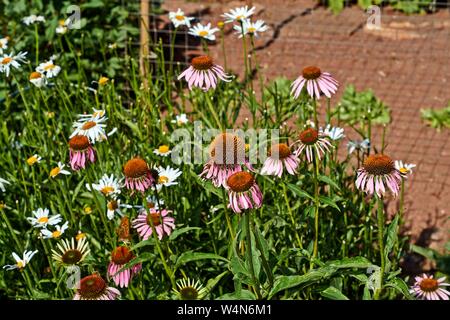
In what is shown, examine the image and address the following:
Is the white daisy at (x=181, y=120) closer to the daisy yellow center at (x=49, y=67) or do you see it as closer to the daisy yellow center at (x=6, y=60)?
the daisy yellow center at (x=49, y=67)

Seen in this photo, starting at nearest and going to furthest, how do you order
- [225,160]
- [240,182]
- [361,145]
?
[240,182], [225,160], [361,145]

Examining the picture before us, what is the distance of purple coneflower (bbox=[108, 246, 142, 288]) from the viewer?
7.08 feet

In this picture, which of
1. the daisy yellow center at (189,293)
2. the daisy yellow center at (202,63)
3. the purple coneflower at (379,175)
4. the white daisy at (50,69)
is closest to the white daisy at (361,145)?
the daisy yellow center at (202,63)

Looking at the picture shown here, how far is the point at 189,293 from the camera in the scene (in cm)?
219

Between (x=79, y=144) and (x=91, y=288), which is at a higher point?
(x=79, y=144)

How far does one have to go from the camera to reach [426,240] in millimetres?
3479

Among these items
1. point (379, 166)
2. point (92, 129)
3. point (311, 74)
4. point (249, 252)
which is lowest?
point (249, 252)

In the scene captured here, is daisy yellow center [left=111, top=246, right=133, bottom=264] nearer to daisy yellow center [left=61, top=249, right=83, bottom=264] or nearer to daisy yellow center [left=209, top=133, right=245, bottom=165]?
daisy yellow center [left=61, top=249, right=83, bottom=264]

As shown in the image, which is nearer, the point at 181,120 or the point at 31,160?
the point at 31,160

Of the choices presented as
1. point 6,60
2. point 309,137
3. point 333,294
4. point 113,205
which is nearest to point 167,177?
point 113,205

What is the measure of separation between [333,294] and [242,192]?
507 mm

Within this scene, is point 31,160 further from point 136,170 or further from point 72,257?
point 136,170

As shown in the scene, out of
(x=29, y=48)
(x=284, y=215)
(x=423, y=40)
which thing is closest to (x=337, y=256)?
(x=284, y=215)
